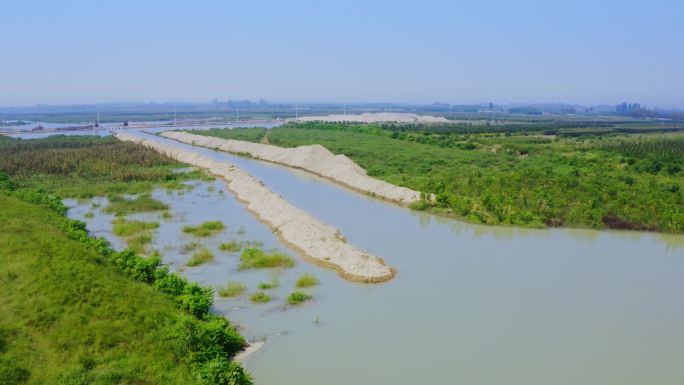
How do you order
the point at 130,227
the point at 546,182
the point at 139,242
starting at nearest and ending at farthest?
the point at 139,242 < the point at 130,227 < the point at 546,182

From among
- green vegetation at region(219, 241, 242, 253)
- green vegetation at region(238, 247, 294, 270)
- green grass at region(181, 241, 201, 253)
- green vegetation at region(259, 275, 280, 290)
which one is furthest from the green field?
green vegetation at region(219, 241, 242, 253)

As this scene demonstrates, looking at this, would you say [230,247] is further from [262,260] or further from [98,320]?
[98,320]

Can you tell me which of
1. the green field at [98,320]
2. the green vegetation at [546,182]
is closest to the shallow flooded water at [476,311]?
the green vegetation at [546,182]

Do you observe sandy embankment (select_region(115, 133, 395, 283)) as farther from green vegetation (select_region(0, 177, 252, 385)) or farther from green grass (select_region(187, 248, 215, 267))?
green vegetation (select_region(0, 177, 252, 385))

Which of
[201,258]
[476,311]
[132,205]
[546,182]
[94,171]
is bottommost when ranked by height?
[476,311]

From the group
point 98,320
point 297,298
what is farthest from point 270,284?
point 98,320

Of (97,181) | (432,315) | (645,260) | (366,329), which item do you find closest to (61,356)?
(366,329)

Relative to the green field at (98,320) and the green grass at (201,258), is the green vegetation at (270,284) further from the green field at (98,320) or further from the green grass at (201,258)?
the green grass at (201,258)

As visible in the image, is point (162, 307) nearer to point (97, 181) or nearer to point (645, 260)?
point (645, 260)

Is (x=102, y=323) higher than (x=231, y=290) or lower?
higher
